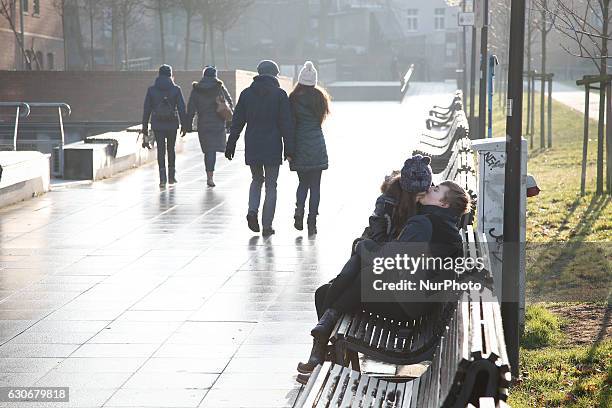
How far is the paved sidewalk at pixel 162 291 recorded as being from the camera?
23.5ft

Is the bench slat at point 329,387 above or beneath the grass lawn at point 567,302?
above

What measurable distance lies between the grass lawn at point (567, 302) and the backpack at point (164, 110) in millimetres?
5410

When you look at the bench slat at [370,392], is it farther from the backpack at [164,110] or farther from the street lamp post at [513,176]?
the backpack at [164,110]

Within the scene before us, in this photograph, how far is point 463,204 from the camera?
6.67m

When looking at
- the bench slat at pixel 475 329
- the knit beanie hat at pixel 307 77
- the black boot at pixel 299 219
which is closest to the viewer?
the bench slat at pixel 475 329

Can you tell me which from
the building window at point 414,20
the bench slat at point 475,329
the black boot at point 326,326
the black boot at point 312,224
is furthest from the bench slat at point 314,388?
the building window at point 414,20

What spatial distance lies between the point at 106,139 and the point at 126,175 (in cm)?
71

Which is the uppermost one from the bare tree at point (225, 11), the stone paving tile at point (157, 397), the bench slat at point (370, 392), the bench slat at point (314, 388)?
the bare tree at point (225, 11)

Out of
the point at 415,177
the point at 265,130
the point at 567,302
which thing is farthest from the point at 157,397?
the point at 265,130

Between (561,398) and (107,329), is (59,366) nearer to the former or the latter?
(107,329)

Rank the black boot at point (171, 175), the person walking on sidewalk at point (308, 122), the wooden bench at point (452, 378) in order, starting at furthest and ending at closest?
the black boot at point (171, 175) → the person walking on sidewalk at point (308, 122) → the wooden bench at point (452, 378)

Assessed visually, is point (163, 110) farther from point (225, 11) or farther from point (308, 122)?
point (225, 11)

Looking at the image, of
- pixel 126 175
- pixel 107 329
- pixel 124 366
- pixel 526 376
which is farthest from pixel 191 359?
pixel 126 175

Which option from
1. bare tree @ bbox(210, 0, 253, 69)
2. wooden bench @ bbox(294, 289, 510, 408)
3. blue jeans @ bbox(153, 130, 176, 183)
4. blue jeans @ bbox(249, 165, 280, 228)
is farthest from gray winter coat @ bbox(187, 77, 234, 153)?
bare tree @ bbox(210, 0, 253, 69)
